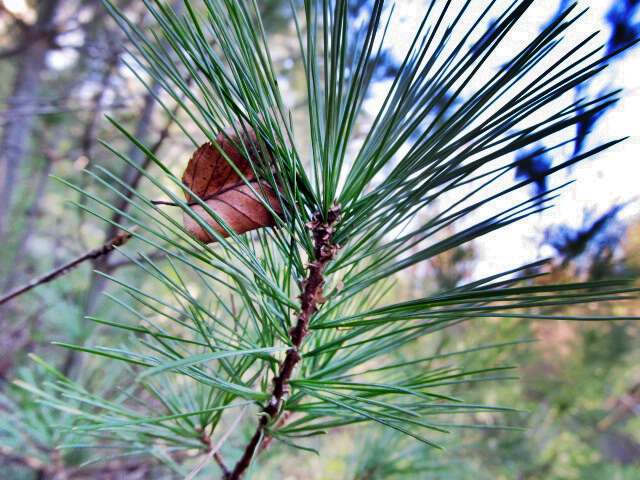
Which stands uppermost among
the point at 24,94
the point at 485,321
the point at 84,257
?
the point at 24,94

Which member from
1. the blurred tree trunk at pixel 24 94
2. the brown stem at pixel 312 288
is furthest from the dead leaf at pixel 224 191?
the blurred tree trunk at pixel 24 94

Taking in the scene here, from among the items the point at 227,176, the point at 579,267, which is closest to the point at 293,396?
the point at 227,176

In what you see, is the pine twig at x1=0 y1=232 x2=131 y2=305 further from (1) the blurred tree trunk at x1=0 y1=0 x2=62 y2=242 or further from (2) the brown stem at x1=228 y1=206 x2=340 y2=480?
(1) the blurred tree trunk at x1=0 y1=0 x2=62 y2=242

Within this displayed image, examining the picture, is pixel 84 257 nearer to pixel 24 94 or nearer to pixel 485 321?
pixel 485 321

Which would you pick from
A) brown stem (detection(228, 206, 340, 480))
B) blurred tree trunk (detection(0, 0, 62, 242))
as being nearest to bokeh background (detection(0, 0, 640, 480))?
blurred tree trunk (detection(0, 0, 62, 242))

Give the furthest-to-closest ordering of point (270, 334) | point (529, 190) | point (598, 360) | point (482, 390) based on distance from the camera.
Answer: point (598, 360) → point (482, 390) → point (529, 190) → point (270, 334)

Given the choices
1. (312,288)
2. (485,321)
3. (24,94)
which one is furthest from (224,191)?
(24,94)

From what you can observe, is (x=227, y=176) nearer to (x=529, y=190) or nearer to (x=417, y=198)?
(x=417, y=198)
